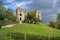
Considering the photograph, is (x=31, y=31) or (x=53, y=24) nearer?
(x=31, y=31)

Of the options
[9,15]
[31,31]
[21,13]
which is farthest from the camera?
[21,13]

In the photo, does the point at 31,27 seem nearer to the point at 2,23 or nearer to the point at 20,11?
the point at 2,23

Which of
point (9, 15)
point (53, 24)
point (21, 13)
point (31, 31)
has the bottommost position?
point (53, 24)

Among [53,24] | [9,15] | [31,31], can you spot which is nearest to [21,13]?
[53,24]

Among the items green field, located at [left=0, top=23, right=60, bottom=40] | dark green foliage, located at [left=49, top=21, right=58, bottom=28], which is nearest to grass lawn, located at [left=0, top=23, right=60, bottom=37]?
green field, located at [left=0, top=23, right=60, bottom=40]

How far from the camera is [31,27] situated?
64.9m

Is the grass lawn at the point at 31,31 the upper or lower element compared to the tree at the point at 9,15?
lower

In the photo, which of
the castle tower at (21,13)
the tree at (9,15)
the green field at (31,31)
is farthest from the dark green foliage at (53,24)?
the tree at (9,15)

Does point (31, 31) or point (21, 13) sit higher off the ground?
point (21, 13)

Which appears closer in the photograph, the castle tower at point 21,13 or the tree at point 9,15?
the tree at point 9,15

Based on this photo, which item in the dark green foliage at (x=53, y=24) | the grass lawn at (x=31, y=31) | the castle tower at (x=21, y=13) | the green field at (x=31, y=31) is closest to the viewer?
the green field at (x=31, y=31)

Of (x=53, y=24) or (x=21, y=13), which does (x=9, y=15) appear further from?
(x=21, y=13)

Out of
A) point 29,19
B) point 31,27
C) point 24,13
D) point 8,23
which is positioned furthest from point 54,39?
point 24,13

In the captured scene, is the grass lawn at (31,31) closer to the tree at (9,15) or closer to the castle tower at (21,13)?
the tree at (9,15)
